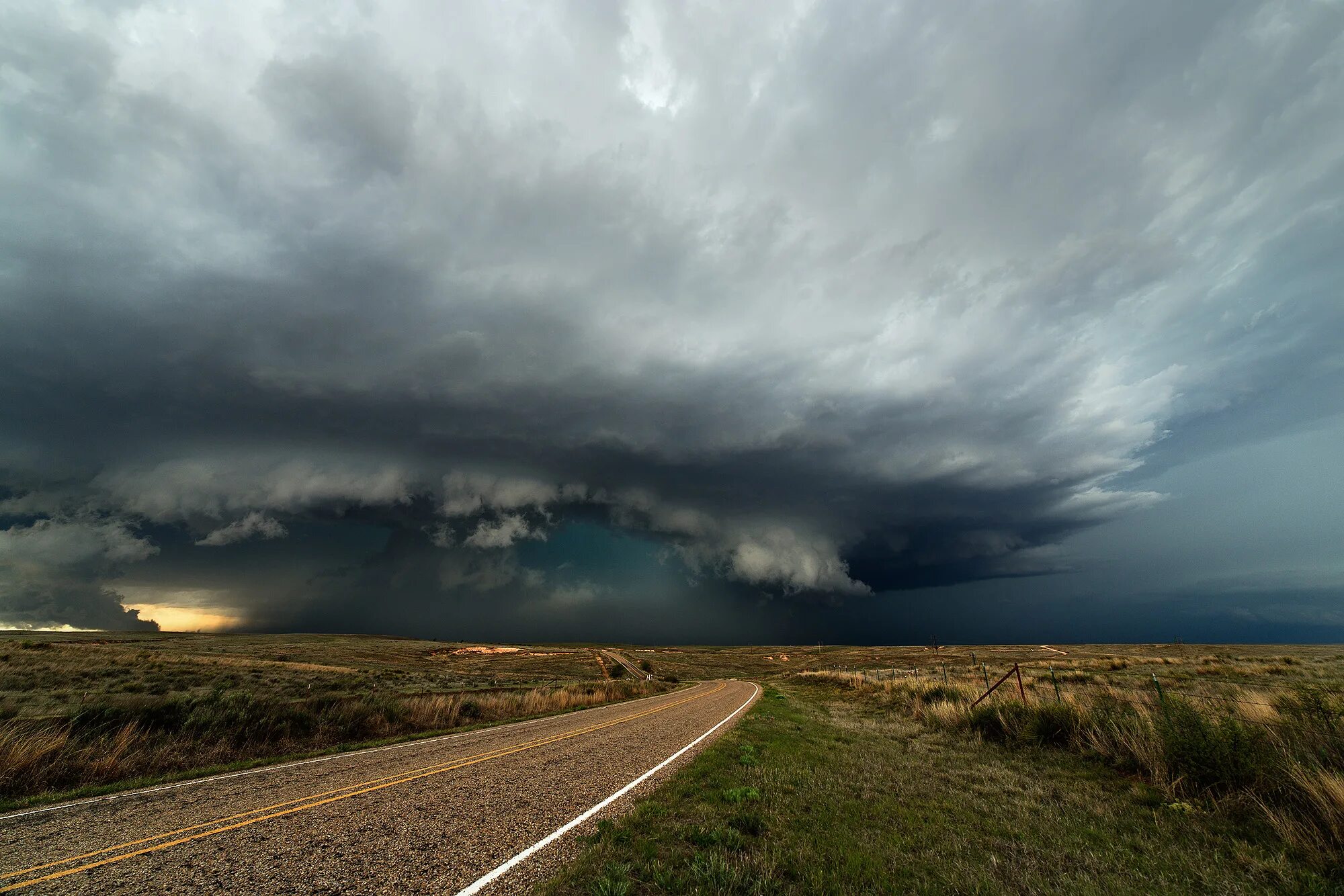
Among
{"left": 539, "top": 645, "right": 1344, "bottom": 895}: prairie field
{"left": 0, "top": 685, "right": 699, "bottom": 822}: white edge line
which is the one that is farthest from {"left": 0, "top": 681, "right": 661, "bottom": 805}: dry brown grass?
{"left": 539, "top": 645, "right": 1344, "bottom": 895}: prairie field

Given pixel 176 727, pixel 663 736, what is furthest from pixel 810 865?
pixel 176 727

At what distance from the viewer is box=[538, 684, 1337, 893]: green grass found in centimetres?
634

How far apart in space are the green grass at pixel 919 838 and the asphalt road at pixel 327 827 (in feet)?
4.65

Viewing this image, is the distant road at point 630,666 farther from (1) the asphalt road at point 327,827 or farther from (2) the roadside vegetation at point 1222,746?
(1) the asphalt road at point 327,827

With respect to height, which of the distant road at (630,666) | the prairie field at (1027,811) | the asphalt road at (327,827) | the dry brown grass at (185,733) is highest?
the dry brown grass at (185,733)

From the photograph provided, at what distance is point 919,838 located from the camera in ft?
25.9

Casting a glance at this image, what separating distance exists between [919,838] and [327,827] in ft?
29.1

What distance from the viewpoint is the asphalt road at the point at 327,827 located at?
621 cm

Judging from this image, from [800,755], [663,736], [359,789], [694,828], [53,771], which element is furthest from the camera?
[663,736]

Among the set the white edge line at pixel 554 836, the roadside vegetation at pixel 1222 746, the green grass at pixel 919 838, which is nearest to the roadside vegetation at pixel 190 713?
the white edge line at pixel 554 836

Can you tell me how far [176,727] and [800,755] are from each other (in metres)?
17.5

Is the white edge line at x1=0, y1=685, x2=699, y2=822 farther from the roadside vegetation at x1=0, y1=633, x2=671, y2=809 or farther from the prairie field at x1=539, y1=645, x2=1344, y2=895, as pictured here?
the prairie field at x1=539, y1=645, x2=1344, y2=895

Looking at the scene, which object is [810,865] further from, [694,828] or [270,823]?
[270,823]

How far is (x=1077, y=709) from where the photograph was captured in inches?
595
